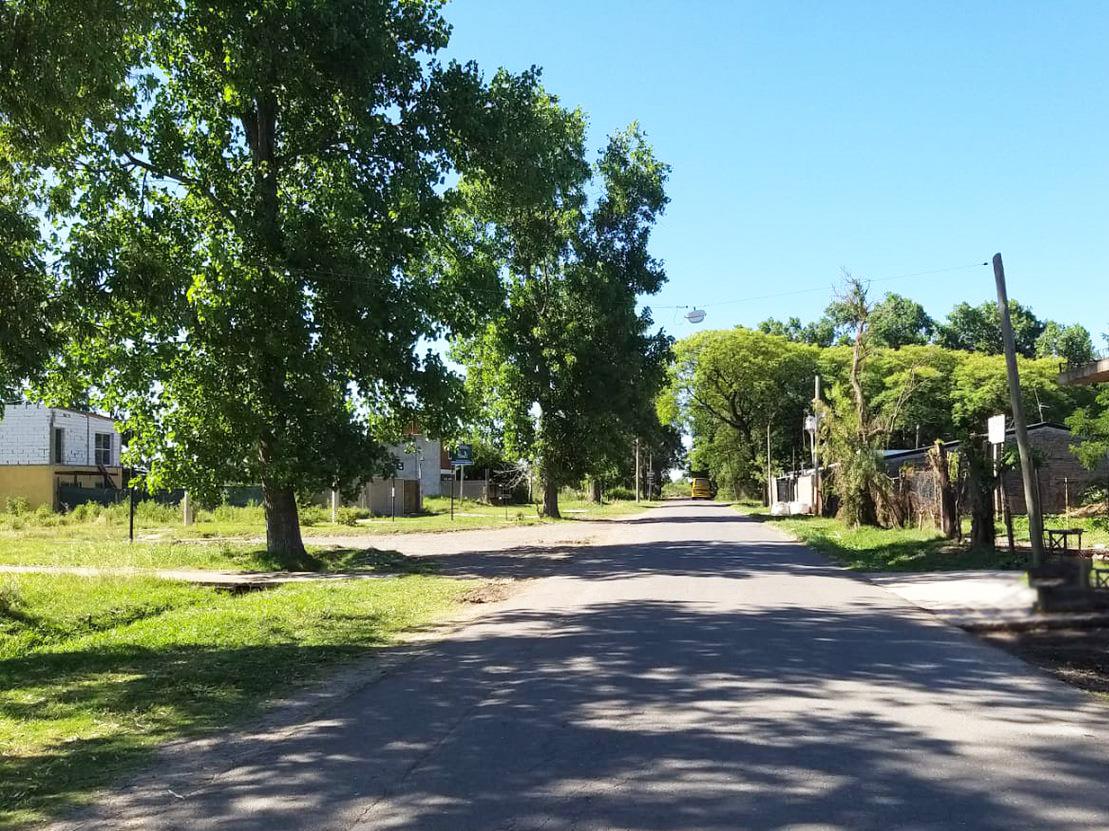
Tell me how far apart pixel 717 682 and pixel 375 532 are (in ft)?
86.4

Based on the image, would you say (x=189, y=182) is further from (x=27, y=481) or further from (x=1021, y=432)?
(x=27, y=481)

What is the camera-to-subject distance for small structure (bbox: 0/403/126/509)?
44.6 metres

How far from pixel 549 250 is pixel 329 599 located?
1032 inches

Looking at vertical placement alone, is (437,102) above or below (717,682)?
above

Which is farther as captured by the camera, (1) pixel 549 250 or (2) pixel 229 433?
(1) pixel 549 250

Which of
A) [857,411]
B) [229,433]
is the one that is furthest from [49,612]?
[857,411]

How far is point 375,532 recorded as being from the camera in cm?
3262

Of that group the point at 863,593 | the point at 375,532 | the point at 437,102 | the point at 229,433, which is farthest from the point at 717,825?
the point at 375,532

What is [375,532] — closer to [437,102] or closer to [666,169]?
[437,102]

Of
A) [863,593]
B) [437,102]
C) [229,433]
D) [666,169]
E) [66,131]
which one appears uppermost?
[666,169]

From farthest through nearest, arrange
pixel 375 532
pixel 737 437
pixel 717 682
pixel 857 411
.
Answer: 1. pixel 737 437
2. pixel 375 532
3. pixel 857 411
4. pixel 717 682

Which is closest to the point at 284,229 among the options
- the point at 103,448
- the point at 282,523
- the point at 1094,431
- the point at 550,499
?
the point at 282,523

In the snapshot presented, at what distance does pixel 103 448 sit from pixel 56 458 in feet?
14.3

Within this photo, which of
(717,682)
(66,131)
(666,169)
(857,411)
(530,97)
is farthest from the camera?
(666,169)
